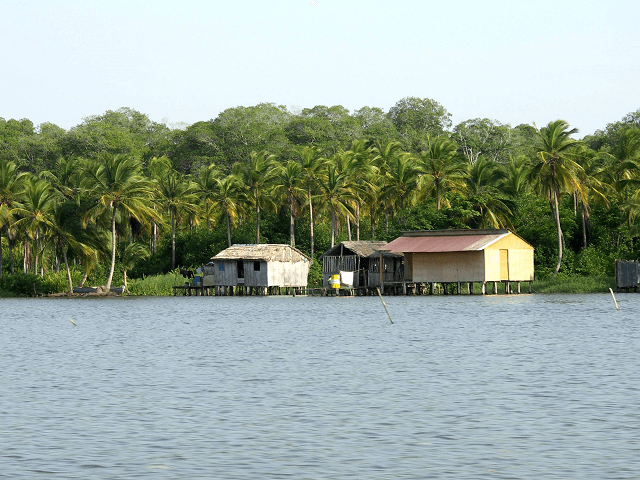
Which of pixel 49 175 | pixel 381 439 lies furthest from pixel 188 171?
pixel 381 439

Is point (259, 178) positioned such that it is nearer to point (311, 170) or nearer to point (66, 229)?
point (311, 170)

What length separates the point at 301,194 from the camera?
7625cm

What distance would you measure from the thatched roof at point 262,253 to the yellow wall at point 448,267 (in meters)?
11.4

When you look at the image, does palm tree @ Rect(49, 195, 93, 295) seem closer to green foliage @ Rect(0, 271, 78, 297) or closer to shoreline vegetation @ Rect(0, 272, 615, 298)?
shoreline vegetation @ Rect(0, 272, 615, 298)

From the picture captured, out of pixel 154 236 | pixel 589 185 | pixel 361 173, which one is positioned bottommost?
pixel 154 236

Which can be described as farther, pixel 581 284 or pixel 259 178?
pixel 259 178

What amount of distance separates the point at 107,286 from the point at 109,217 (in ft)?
19.7

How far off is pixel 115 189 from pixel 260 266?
12121 mm

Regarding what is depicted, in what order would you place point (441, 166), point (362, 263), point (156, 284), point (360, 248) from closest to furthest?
point (360, 248) → point (362, 263) → point (441, 166) → point (156, 284)

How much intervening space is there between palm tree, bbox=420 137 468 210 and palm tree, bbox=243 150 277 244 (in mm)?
13029

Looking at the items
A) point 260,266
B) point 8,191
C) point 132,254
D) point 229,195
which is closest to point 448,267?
point 260,266

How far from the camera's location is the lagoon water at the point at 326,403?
1119 cm

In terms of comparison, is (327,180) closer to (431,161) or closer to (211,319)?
(431,161)

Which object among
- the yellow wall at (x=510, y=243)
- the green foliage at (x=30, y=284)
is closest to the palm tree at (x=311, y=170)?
the yellow wall at (x=510, y=243)
